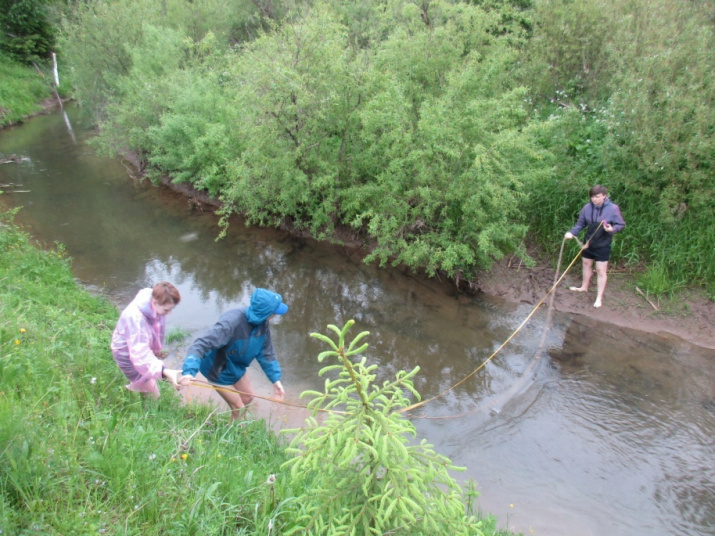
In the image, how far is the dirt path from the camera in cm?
711

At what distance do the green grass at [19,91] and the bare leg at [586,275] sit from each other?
2463cm

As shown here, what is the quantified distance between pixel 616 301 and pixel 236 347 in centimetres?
622

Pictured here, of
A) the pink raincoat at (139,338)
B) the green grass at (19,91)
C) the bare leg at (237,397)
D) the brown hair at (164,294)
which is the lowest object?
the bare leg at (237,397)

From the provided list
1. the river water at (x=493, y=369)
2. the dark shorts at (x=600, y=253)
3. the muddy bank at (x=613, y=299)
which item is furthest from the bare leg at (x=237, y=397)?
the dark shorts at (x=600, y=253)

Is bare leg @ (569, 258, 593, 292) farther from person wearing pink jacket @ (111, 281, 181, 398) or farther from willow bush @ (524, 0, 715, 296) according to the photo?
person wearing pink jacket @ (111, 281, 181, 398)

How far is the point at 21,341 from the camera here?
4285mm

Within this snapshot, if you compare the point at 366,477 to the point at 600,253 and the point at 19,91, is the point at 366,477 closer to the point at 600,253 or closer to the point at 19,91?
the point at 600,253

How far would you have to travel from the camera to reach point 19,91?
24688 mm

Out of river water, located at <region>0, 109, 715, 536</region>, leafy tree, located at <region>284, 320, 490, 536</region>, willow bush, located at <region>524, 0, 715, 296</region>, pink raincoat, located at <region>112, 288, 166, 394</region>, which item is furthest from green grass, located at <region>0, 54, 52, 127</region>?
leafy tree, located at <region>284, 320, 490, 536</region>

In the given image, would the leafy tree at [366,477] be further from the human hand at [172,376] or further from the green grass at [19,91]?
the green grass at [19,91]

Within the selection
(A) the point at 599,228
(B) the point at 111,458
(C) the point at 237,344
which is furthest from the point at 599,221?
(B) the point at 111,458

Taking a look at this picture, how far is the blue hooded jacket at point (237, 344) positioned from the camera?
4047mm

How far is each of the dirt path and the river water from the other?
271 mm

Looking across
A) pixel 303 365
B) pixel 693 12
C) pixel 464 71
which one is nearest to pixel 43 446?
pixel 303 365
